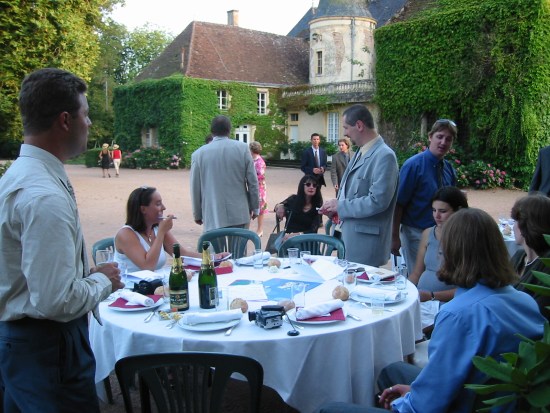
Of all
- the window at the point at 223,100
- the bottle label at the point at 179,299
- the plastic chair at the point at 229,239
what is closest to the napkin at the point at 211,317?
the bottle label at the point at 179,299

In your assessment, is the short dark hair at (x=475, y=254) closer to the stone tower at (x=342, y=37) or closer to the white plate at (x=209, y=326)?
the white plate at (x=209, y=326)

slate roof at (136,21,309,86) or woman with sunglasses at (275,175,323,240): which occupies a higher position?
slate roof at (136,21,309,86)

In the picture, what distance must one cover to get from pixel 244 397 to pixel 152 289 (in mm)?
1299

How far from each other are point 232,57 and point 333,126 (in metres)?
9.38

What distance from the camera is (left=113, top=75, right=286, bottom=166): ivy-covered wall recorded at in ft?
99.3

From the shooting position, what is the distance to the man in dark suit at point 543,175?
202 inches

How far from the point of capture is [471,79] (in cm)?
1873

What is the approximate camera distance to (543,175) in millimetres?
5227

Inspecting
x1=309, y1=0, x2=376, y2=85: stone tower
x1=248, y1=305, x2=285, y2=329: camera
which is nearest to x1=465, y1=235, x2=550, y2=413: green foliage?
x1=248, y1=305, x2=285, y2=329: camera

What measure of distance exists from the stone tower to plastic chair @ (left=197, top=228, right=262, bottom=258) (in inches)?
1169

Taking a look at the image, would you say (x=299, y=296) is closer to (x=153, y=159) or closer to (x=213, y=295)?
(x=213, y=295)

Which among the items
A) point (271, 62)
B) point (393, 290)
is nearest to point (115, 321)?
point (393, 290)

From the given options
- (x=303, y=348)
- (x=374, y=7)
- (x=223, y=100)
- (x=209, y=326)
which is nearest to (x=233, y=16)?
(x=374, y=7)

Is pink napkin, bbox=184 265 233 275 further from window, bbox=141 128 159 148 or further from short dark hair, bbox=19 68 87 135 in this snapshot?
window, bbox=141 128 159 148
